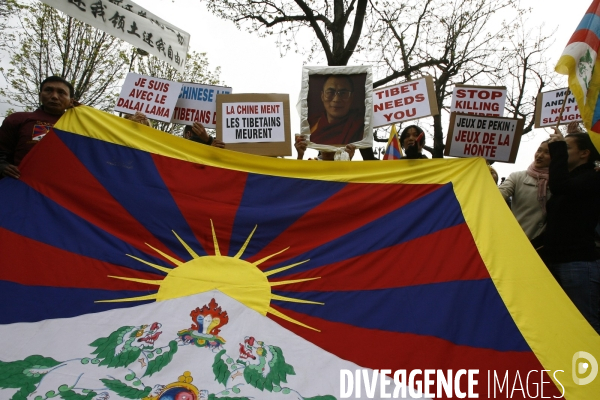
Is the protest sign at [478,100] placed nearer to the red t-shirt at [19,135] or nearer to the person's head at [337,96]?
the person's head at [337,96]

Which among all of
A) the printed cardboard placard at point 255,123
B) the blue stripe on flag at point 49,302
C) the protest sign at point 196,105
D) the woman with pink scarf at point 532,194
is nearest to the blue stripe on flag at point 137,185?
the blue stripe on flag at point 49,302

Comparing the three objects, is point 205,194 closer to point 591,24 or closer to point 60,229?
point 60,229

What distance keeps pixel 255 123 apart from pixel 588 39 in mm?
2679

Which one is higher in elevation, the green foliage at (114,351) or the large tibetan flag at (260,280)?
the large tibetan flag at (260,280)

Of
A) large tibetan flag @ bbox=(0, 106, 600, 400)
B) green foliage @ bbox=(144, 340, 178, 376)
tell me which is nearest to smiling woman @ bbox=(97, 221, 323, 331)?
large tibetan flag @ bbox=(0, 106, 600, 400)

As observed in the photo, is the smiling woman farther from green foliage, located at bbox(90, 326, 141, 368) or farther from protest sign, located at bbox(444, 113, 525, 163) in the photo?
protest sign, located at bbox(444, 113, 525, 163)

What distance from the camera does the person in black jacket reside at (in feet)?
9.15

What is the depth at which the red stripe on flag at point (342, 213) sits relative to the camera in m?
2.85

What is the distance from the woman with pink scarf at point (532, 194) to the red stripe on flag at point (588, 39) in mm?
714

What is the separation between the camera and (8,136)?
3.33 meters

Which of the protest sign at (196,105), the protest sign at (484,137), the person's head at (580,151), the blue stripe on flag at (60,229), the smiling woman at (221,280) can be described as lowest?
the smiling woman at (221,280)

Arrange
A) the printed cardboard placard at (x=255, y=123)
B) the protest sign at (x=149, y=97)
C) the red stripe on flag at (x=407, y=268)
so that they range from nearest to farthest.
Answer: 1. the red stripe on flag at (x=407, y=268)
2. the printed cardboard placard at (x=255, y=123)
3. the protest sign at (x=149, y=97)

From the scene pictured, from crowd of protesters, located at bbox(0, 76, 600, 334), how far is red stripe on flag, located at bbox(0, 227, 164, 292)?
623 mm

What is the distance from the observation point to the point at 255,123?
4.28 meters
